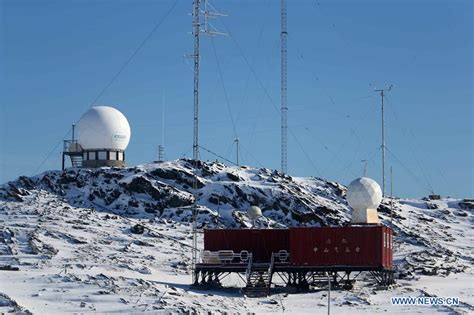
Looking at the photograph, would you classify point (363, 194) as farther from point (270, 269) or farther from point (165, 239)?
point (165, 239)

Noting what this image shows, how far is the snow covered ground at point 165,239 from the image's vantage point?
55281 millimetres

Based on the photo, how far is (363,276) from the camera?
247 ft

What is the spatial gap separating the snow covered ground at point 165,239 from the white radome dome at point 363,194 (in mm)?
6137

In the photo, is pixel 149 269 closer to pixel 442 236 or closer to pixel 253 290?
pixel 253 290

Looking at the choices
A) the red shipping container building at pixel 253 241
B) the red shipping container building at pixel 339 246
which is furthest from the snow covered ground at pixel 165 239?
the red shipping container building at pixel 253 241

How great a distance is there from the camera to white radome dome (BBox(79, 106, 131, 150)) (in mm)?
98500

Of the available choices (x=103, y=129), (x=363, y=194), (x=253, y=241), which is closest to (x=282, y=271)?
(x=253, y=241)

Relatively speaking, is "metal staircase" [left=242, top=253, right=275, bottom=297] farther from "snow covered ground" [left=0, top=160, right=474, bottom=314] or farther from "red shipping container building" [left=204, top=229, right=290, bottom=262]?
"red shipping container building" [left=204, top=229, right=290, bottom=262]

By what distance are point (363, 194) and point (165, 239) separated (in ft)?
70.0

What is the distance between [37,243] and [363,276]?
2677 cm

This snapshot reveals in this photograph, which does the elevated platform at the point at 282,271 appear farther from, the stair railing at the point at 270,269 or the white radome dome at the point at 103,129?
the white radome dome at the point at 103,129

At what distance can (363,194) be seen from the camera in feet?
232

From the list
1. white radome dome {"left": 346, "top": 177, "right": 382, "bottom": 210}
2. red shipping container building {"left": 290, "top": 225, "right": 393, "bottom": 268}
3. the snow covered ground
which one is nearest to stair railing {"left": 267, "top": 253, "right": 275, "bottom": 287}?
the snow covered ground

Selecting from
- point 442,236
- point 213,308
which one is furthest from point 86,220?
point 442,236
